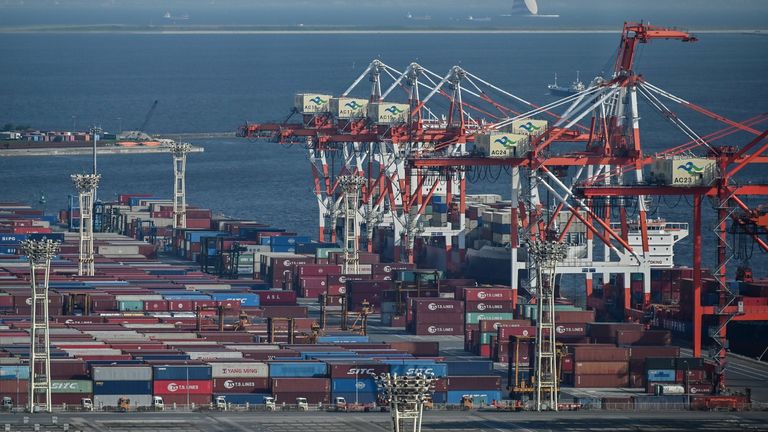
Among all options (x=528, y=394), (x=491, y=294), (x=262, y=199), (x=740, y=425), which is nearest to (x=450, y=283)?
(x=491, y=294)

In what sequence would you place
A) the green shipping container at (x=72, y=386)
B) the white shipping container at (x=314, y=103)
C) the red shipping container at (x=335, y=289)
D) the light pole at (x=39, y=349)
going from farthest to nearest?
the white shipping container at (x=314, y=103) → the red shipping container at (x=335, y=289) → the green shipping container at (x=72, y=386) → the light pole at (x=39, y=349)

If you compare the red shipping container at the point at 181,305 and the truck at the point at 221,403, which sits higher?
the red shipping container at the point at 181,305

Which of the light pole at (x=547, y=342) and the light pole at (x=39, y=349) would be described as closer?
the light pole at (x=39, y=349)

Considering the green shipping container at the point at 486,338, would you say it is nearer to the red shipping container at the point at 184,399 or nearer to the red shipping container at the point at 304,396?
the red shipping container at the point at 304,396

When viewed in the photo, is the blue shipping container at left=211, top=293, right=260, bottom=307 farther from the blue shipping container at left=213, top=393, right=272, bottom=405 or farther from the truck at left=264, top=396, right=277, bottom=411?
the truck at left=264, top=396, right=277, bottom=411

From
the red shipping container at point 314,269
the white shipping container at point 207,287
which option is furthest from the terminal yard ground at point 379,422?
the red shipping container at point 314,269

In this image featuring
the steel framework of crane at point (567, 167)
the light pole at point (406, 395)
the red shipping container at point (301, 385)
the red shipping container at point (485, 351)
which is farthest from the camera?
the red shipping container at point (485, 351)

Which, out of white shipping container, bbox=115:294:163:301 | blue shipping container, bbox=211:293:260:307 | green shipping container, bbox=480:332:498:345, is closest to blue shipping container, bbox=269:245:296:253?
blue shipping container, bbox=211:293:260:307

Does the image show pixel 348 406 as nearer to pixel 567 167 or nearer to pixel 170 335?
pixel 170 335

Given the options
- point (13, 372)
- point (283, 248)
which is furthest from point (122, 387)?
point (283, 248)
